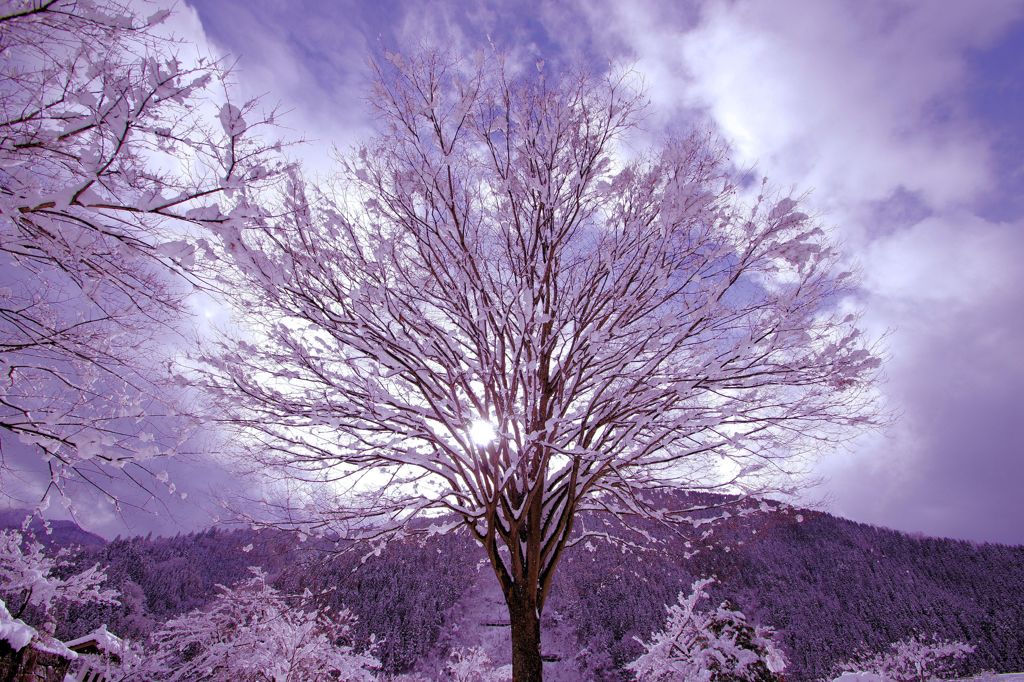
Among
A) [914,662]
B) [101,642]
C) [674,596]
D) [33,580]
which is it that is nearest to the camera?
[101,642]

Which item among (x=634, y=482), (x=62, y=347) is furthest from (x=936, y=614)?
(x=62, y=347)

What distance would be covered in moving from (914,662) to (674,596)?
27109mm

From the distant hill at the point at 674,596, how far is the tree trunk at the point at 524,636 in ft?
154

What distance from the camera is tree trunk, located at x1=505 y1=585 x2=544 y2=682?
14.6ft

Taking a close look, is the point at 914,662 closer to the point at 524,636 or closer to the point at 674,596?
the point at 674,596

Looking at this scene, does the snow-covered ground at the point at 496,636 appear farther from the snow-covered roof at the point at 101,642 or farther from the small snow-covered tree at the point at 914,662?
the snow-covered roof at the point at 101,642

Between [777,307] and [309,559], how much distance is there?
679 cm

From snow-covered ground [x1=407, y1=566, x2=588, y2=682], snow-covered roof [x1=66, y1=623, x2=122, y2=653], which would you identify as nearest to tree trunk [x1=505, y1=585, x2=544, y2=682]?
snow-covered roof [x1=66, y1=623, x2=122, y2=653]

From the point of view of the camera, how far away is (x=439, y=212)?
15.6ft

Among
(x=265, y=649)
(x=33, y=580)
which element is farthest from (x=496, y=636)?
(x=33, y=580)

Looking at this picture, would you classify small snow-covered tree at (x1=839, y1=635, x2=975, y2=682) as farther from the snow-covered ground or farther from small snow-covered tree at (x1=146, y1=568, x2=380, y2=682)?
small snow-covered tree at (x1=146, y1=568, x2=380, y2=682)

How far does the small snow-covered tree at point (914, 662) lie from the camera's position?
38059 millimetres

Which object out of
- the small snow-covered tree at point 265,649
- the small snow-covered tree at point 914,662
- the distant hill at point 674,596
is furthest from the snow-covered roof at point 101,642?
the small snow-covered tree at point 914,662

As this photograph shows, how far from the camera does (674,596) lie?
62562 millimetres
